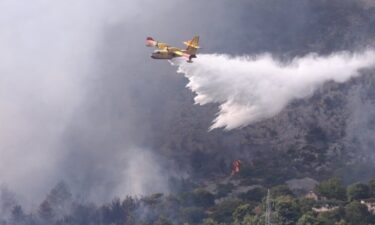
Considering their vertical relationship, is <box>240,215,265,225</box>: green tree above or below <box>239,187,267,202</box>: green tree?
below

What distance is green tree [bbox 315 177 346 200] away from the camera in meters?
142

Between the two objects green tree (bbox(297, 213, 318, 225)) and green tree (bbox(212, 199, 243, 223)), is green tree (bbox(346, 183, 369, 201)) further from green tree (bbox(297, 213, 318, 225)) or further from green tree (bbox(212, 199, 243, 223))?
green tree (bbox(212, 199, 243, 223))

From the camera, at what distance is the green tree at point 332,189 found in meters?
142

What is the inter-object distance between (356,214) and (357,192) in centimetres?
1102

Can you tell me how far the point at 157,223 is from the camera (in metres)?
139

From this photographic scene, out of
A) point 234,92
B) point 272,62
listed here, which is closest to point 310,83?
point 272,62

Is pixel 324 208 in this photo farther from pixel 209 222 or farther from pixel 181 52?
pixel 181 52

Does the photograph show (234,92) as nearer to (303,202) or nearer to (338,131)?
(303,202)

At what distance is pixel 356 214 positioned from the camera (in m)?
131

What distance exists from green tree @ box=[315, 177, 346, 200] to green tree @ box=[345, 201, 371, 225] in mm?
8139

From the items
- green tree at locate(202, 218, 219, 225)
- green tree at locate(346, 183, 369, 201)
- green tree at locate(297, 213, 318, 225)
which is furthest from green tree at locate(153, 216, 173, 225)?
green tree at locate(346, 183, 369, 201)

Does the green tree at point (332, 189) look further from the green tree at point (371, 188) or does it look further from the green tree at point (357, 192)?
the green tree at point (371, 188)

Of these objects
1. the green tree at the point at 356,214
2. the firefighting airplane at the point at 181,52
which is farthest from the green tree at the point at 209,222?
the firefighting airplane at the point at 181,52

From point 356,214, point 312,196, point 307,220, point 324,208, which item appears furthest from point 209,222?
point 356,214
